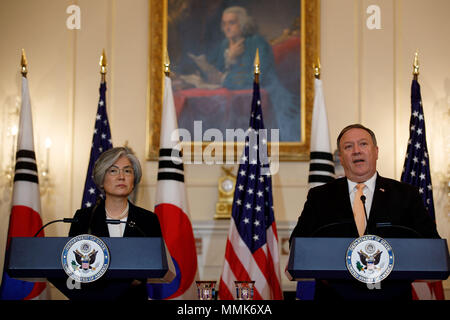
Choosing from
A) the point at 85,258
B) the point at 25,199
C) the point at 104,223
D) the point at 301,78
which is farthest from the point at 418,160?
the point at 85,258

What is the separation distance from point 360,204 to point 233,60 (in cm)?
354

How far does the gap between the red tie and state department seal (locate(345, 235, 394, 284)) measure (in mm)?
635

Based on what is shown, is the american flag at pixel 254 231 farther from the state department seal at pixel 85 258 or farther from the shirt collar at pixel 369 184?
the state department seal at pixel 85 258

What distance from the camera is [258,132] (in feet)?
17.8

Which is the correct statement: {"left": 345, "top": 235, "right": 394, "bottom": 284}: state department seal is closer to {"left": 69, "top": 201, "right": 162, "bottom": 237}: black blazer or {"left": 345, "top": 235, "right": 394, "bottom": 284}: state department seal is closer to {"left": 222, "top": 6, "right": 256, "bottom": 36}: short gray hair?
{"left": 69, "top": 201, "right": 162, "bottom": 237}: black blazer

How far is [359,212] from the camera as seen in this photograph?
10.4 ft

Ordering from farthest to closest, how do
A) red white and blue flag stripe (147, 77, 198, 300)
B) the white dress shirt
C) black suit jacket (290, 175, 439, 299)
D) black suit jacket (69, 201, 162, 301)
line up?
red white and blue flag stripe (147, 77, 198, 300) → the white dress shirt → black suit jacket (290, 175, 439, 299) → black suit jacket (69, 201, 162, 301)

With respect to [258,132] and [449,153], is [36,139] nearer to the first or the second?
[258,132]

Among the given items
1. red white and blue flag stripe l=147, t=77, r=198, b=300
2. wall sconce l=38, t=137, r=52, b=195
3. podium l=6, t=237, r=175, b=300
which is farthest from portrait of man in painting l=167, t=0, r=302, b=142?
podium l=6, t=237, r=175, b=300

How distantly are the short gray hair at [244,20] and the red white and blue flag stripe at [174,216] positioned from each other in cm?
144

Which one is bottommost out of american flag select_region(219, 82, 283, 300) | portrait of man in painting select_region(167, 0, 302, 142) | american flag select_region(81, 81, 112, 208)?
american flag select_region(219, 82, 283, 300)

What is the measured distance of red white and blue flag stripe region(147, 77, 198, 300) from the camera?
492cm

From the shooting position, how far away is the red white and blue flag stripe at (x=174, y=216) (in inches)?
194
